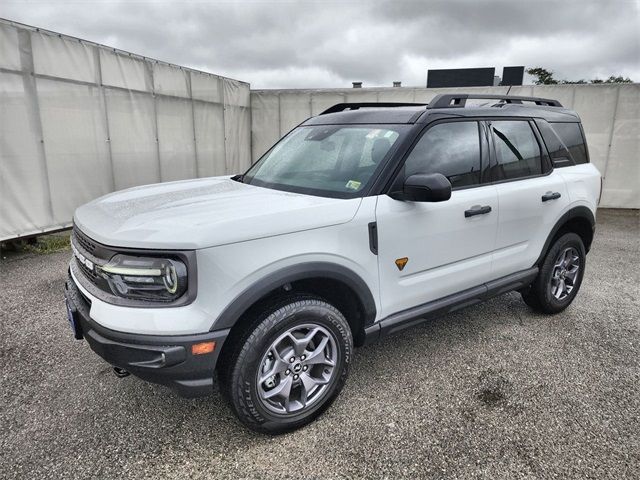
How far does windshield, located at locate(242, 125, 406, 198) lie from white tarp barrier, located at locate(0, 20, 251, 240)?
4.38 metres

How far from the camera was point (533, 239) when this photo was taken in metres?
3.49

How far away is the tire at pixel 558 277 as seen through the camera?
373cm

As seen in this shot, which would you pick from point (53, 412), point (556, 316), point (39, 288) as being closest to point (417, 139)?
point (556, 316)

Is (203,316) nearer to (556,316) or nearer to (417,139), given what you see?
(417,139)

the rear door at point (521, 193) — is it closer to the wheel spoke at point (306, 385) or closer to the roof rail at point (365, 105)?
the roof rail at point (365, 105)

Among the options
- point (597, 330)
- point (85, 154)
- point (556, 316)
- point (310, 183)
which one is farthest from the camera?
point (85, 154)

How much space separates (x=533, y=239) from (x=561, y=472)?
6.02 ft

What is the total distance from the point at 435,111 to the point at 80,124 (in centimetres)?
590

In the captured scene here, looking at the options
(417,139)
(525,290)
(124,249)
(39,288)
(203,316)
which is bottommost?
(39,288)

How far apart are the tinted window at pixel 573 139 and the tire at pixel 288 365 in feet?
8.98

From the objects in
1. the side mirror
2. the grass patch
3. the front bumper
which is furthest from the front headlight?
the grass patch

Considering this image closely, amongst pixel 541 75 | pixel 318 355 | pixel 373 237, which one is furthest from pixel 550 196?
pixel 541 75

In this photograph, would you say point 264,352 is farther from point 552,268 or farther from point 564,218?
point 564,218

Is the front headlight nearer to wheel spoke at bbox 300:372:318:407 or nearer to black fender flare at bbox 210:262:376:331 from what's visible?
black fender flare at bbox 210:262:376:331
